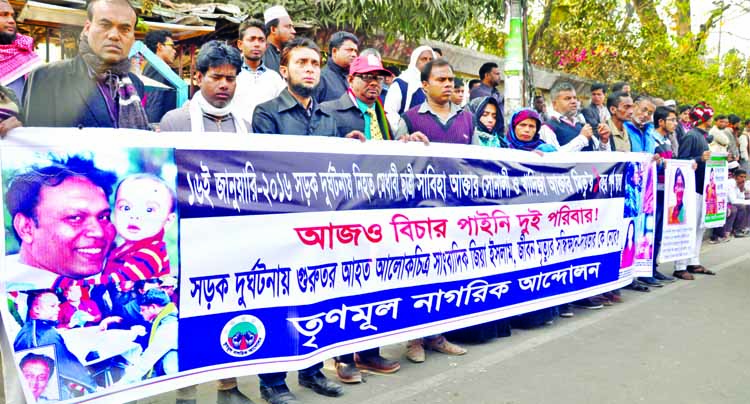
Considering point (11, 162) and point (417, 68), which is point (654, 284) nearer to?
point (417, 68)

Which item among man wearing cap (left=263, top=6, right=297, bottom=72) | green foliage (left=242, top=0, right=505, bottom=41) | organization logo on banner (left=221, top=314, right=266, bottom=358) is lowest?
organization logo on banner (left=221, top=314, right=266, bottom=358)

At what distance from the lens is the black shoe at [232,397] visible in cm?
405

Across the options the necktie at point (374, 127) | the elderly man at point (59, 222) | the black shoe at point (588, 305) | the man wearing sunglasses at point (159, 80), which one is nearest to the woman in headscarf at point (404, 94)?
the necktie at point (374, 127)

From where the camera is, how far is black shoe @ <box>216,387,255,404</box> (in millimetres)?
4055

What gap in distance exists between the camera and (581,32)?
55.0ft

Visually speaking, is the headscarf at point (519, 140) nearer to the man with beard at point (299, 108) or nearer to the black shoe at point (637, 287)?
the man with beard at point (299, 108)

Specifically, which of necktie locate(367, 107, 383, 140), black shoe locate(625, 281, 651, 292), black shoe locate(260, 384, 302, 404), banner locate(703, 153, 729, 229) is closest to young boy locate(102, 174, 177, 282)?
black shoe locate(260, 384, 302, 404)

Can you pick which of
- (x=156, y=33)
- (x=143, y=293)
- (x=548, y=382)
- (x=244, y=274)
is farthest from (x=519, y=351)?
(x=156, y=33)

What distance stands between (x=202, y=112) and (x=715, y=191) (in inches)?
277

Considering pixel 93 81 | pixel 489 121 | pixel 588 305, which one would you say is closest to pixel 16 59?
pixel 93 81

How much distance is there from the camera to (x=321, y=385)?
4363 millimetres

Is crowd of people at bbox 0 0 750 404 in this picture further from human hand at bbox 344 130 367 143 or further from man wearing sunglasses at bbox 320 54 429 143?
human hand at bbox 344 130 367 143

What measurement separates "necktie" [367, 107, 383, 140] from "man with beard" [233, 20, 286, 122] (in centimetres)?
108

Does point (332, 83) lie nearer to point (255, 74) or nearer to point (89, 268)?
point (255, 74)
